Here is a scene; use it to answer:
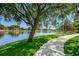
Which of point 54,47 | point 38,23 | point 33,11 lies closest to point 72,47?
point 54,47

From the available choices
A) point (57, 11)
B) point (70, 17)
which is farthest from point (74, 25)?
point (57, 11)

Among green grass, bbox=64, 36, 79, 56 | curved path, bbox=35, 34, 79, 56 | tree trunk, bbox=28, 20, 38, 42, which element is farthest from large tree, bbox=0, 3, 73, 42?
green grass, bbox=64, 36, 79, 56

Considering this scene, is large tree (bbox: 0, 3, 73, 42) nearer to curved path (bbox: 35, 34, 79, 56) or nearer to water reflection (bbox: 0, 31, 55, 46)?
water reflection (bbox: 0, 31, 55, 46)

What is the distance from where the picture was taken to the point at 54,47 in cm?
274

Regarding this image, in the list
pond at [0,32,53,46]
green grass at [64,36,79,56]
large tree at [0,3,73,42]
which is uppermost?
large tree at [0,3,73,42]

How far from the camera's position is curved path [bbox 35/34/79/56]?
2688 millimetres

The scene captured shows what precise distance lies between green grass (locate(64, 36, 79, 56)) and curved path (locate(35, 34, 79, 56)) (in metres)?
0.04

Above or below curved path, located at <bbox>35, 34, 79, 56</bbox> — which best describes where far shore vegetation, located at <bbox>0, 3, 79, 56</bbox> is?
above

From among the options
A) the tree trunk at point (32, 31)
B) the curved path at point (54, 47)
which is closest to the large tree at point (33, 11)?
the tree trunk at point (32, 31)

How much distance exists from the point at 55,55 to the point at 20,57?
0.45 meters

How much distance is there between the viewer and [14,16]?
275 centimetres

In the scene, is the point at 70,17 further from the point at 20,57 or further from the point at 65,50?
the point at 20,57

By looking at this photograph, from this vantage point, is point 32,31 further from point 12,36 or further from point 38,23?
point 12,36

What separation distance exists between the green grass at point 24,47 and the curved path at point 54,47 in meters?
0.05
